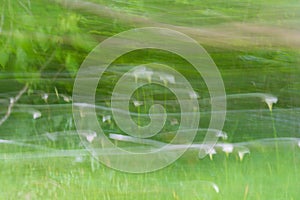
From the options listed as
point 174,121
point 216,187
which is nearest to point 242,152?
point 216,187

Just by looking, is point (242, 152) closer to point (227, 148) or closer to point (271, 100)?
point (227, 148)

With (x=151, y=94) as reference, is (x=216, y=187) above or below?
below

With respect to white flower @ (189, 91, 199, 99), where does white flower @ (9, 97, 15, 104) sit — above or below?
below

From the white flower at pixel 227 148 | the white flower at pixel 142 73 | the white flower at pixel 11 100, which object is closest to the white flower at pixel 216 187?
the white flower at pixel 227 148

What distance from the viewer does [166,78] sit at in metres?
1.48

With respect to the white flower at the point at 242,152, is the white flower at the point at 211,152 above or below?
below

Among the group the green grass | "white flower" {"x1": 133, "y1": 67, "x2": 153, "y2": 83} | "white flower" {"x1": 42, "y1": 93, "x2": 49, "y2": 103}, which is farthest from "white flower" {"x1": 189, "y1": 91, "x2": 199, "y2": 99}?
"white flower" {"x1": 42, "y1": 93, "x2": 49, "y2": 103}

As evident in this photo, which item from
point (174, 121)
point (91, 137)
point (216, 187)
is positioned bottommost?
point (216, 187)

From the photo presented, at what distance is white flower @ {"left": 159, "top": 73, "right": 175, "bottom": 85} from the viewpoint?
58.2 inches

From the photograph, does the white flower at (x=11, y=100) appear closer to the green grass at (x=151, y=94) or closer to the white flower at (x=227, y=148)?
the green grass at (x=151, y=94)

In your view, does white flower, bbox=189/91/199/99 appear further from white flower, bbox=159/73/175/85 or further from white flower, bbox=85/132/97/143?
white flower, bbox=85/132/97/143

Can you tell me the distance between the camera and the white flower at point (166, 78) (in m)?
1.48

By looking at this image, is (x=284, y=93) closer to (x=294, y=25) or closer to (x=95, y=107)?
(x=294, y=25)

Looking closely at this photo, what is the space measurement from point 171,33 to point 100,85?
0.34m
